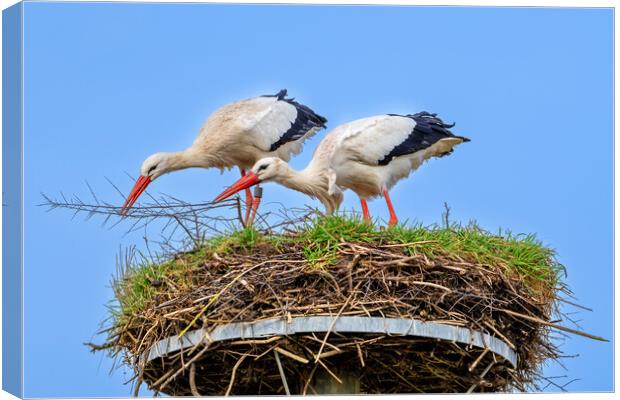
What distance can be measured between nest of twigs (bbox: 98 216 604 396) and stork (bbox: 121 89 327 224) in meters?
2.41

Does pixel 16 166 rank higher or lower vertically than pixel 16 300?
higher

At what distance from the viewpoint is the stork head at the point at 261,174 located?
8.24 metres

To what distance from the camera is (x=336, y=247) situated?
249 inches

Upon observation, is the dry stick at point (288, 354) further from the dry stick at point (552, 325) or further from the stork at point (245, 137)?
the stork at point (245, 137)

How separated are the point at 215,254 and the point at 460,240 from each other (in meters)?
1.17

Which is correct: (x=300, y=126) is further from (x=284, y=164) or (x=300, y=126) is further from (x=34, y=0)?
(x=34, y=0)

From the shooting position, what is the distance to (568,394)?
20.9ft

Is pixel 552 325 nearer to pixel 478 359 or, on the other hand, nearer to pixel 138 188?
pixel 478 359

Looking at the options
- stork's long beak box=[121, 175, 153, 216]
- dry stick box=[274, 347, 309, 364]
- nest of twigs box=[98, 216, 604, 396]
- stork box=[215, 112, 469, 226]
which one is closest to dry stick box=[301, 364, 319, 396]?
nest of twigs box=[98, 216, 604, 396]

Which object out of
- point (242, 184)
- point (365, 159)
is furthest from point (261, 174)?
point (365, 159)

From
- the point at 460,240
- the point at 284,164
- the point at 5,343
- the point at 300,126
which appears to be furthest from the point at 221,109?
the point at 5,343

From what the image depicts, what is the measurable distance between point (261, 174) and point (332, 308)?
2.36 meters

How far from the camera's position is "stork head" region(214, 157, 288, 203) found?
8.24 meters

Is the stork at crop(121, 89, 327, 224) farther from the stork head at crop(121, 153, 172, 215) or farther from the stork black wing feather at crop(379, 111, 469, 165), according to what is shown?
the stork black wing feather at crop(379, 111, 469, 165)
